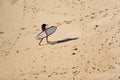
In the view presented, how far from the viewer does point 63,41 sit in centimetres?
1688

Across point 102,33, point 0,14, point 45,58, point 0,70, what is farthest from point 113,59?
point 0,14

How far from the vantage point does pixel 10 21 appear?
1997 centimetres

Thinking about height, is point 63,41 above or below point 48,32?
below

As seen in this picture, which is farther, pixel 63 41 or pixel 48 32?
pixel 48 32

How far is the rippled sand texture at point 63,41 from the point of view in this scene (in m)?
14.9

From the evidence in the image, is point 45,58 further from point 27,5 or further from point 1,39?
point 27,5

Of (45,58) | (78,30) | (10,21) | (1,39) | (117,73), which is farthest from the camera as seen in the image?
(10,21)

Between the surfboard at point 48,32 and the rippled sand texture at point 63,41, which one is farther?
the surfboard at point 48,32

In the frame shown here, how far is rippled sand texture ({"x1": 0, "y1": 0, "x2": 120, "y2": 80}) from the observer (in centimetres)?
1485

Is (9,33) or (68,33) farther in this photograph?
(9,33)

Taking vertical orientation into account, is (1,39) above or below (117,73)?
above

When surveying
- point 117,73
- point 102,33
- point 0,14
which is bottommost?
point 117,73

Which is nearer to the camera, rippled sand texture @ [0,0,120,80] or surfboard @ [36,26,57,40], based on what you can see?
rippled sand texture @ [0,0,120,80]

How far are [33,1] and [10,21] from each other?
1.96 m
